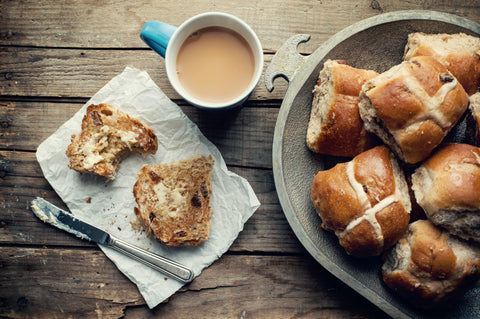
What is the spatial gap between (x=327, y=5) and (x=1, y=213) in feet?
6.38

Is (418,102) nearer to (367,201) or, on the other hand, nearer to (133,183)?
(367,201)

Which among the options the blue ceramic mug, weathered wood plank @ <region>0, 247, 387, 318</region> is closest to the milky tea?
the blue ceramic mug

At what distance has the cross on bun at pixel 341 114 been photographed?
1346mm

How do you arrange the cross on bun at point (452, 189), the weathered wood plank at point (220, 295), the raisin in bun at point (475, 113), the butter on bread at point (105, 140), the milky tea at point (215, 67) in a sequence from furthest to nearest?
the weathered wood plank at point (220, 295) → the butter on bread at point (105, 140) → the milky tea at point (215, 67) → the raisin in bun at point (475, 113) → the cross on bun at point (452, 189)

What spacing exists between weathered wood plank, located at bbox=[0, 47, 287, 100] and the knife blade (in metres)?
0.62

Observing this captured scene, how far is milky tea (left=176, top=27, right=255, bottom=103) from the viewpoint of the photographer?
1.42m

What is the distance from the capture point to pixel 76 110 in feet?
5.58

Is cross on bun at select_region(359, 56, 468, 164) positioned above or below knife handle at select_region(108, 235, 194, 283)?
above

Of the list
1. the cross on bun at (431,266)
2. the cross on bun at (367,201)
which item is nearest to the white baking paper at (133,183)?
the cross on bun at (367,201)

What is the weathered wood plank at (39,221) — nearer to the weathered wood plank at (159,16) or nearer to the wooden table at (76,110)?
the wooden table at (76,110)

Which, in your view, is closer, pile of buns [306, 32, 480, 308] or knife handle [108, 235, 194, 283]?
pile of buns [306, 32, 480, 308]

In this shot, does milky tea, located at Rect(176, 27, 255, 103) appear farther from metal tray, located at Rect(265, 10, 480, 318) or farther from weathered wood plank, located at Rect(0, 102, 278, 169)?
weathered wood plank, located at Rect(0, 102, 278, 169)

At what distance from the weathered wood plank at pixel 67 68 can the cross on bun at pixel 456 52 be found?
68 cm

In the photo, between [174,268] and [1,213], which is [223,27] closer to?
[174,268]
